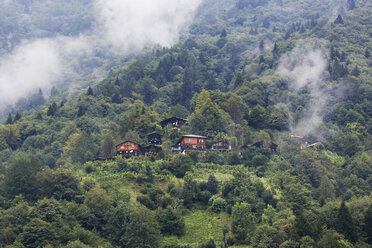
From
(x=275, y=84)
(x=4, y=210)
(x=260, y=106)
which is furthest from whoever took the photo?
(x=275, y=84)

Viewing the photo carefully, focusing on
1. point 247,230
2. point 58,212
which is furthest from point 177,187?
point 58,212

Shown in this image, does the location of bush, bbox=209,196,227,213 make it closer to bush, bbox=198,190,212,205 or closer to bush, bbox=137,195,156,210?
bush, bbox=198,190,212,205

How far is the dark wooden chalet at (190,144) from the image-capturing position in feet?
271

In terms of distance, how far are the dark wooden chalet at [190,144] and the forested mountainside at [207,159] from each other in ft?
0.82

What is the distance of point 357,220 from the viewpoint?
5409cm

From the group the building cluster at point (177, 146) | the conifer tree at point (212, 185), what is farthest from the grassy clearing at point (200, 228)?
the building cluster at point (177, 146)

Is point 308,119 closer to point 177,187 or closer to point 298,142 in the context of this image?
point 298,142

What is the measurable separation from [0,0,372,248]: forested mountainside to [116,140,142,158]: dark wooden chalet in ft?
0.76

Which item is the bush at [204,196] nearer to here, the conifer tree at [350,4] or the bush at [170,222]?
the bush at [170,222]

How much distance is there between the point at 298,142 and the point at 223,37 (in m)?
86.2

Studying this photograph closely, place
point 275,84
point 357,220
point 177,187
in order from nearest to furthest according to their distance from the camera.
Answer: point 357,220
point 177,187
point 275,84

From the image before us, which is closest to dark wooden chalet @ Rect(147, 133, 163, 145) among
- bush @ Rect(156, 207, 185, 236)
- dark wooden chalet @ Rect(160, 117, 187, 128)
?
dark wooden chalet @ Rect(160, 117, 187, 128)

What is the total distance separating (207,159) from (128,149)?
1288 cm

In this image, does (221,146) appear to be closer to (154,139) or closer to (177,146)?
(177,146)
